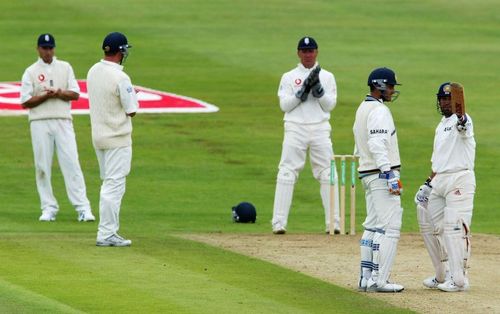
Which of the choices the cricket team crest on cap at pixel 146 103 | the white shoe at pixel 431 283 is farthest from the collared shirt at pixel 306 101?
the cricket team crest on cap at pixel 146 103

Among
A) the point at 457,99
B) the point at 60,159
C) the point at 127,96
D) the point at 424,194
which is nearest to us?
the point at 457,99

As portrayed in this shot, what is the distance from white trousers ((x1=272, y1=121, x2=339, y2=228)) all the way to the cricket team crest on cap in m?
9.14

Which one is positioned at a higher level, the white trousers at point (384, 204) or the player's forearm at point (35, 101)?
the player's forearm at point (35, 101)

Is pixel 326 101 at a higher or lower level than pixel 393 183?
higher

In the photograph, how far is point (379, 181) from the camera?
39.1ft

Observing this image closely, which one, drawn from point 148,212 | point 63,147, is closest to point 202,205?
point 148,212

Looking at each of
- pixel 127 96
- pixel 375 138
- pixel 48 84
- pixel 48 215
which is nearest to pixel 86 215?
pixel 48 215

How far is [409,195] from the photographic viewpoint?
62.7ft

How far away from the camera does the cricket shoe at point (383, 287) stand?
468 inches

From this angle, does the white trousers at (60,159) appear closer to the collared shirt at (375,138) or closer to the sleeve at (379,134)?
the collared shirt at (375,138)

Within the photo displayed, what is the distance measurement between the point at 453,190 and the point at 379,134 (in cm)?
80

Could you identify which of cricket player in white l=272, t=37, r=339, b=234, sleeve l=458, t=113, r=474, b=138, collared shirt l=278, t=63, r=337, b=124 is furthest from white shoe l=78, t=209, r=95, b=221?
sleeve l=458, t=113, r=474, b=138

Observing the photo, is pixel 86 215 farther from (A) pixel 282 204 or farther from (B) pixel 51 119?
(A) pixel 282 204

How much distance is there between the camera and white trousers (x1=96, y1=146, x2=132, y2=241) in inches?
562
